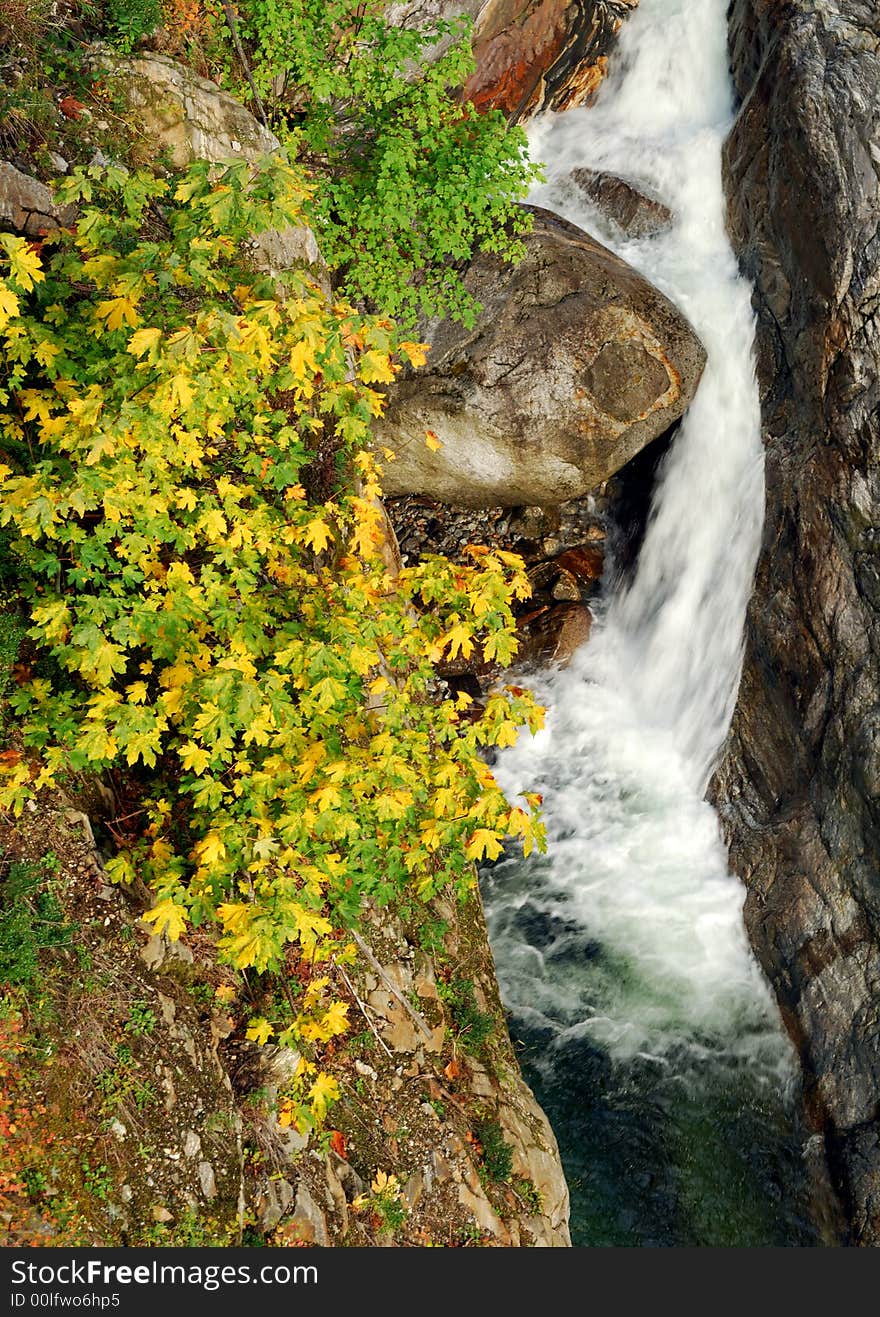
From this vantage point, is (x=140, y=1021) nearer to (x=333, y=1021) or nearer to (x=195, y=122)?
(x=333, y=1021)

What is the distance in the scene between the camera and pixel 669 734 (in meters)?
11.8

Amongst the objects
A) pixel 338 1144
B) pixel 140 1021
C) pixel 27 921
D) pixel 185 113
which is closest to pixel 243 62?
pixel 185 113

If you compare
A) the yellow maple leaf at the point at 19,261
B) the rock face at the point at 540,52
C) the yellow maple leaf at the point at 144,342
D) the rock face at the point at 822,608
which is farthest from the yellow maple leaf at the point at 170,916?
the rock face at the point at 540,52

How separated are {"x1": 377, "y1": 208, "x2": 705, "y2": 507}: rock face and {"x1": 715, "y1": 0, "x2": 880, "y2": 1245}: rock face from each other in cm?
148

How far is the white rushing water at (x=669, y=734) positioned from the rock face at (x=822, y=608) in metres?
0.45

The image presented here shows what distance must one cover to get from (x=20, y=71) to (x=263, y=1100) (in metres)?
8.76

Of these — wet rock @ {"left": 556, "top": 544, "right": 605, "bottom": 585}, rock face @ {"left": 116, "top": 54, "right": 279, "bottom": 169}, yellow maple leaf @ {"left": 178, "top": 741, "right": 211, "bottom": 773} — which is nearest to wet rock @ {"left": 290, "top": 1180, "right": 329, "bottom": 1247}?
yellow maple leaf @ {"left": 178, "top": 741, "right": 211, "bottom": 773}

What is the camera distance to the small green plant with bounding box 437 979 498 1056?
24.7 ft

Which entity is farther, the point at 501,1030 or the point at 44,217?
the point at 501,1030

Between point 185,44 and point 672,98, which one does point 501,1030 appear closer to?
point 185,44

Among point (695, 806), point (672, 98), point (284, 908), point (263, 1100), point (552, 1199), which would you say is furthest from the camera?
point (672, 98)

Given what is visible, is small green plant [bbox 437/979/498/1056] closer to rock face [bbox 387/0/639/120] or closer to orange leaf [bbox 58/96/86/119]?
orange leaf [bbox 58/96/86/119]

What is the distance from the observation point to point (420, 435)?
39.9ft

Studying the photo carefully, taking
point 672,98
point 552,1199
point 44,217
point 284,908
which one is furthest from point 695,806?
point 672,98
